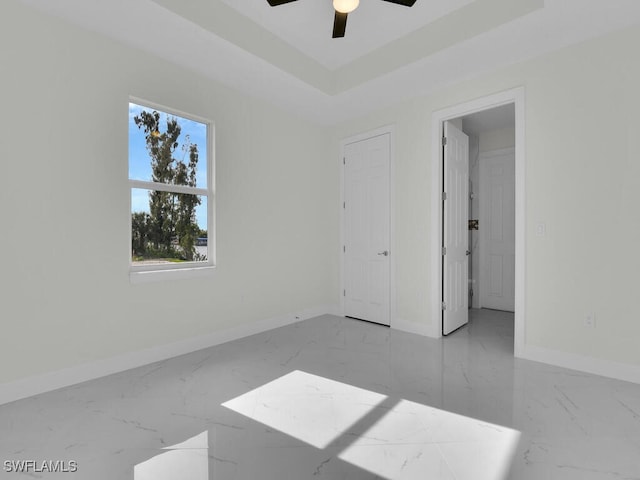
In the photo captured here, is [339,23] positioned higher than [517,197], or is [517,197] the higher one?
[339,23]

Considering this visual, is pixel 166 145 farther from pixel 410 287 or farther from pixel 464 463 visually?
pixel 464 463

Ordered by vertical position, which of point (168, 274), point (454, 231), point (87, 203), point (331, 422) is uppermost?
point (87, 203)

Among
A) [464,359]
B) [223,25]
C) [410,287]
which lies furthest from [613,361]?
[223,25]

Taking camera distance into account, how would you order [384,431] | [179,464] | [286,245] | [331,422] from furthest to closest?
[286,245] < [331,422] < [384,431] < [179,464]

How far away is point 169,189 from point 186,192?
17 cm

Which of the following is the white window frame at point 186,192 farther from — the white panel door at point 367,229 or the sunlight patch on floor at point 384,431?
the white panel door at point 367,229

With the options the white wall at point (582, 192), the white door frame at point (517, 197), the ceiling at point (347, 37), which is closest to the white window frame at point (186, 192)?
the ceiling at point (347, 37)

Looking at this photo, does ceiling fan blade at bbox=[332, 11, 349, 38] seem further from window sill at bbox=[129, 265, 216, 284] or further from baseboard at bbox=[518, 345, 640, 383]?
baseboard at bbox=[518, 345, 640, 383]

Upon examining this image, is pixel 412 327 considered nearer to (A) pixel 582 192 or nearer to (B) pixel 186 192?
(A) pixel 582 192

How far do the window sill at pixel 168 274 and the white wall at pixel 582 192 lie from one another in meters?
3.12

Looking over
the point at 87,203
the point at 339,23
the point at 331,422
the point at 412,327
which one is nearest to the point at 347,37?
the point at 339,23

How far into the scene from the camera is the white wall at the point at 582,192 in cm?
257

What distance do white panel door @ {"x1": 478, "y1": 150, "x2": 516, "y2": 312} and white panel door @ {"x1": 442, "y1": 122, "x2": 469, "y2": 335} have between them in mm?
1243

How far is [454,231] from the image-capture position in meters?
3.90
